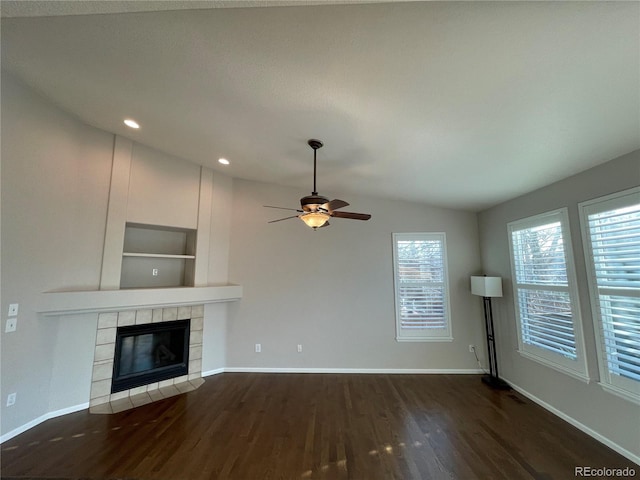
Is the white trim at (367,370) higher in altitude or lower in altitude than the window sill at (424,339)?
lower

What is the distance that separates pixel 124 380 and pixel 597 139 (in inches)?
226

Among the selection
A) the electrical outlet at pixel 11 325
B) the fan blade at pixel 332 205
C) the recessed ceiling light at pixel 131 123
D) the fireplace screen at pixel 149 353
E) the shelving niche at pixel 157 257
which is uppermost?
the recessed ceiling light at pixel 131 123

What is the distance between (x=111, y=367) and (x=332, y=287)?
3201 mm

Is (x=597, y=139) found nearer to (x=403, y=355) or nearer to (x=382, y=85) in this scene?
(x=382, y=85)

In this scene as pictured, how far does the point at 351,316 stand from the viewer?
4414mm

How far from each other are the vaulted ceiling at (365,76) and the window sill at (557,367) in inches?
84.3

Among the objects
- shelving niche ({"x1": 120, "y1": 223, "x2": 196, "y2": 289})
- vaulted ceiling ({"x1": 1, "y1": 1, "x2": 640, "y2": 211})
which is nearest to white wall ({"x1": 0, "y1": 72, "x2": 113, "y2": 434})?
vaulted ceiling ({"x1": 1, "y1": 1, "x2": 640, "y2": 211})

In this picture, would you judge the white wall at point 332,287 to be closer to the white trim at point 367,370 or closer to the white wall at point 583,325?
the white trim at point 367,370

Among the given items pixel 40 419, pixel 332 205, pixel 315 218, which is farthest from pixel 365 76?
pixel 40 419

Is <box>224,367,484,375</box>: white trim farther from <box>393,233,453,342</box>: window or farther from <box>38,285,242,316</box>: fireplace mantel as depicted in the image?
<box>38,285,242,316</box>: fireplace mantel

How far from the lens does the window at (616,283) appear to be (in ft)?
7.54

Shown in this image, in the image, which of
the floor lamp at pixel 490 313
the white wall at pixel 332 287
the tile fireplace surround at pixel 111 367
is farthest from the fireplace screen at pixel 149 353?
the floor lamp at pixel 490 313

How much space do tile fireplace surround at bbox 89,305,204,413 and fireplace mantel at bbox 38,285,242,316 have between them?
0.92 ft

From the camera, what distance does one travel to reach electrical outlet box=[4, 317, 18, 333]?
250 cm
